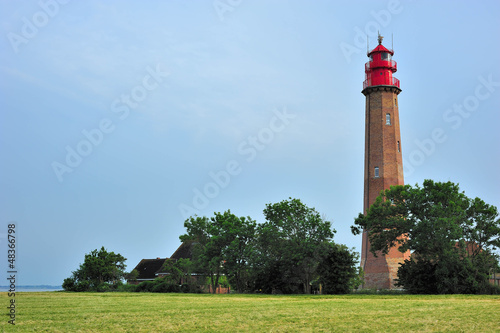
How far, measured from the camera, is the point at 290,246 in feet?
155

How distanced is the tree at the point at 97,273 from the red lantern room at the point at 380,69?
37.7 meters

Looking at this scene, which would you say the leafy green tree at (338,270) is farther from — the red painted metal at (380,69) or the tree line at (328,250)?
the red painted metal at (380,69)

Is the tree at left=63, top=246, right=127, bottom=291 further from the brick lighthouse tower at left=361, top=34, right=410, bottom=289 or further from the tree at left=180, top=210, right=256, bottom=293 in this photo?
the brick lighthouse tower at left=361, top=34, right=410, bottom=289

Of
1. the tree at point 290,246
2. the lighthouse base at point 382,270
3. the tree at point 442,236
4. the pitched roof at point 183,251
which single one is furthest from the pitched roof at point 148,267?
the tree at point 442,236

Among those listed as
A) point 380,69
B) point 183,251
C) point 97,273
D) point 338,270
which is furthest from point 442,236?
point 183,251

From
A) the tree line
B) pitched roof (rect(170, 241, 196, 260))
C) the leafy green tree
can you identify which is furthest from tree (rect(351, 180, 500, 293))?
pitched roof (rect(170, 241, 196, 260))

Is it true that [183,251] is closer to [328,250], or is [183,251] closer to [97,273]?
[97,273]

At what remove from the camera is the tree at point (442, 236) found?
40500mm

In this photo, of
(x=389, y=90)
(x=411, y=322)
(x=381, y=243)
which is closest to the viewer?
(x=411, y=322)

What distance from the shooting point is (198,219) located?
5550 cm

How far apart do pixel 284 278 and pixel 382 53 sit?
3057 cm

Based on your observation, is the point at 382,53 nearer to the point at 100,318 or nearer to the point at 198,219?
the point at 198,219

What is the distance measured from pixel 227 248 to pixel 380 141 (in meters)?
22.0

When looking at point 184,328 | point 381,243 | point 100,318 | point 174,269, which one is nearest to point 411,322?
point 184,328
